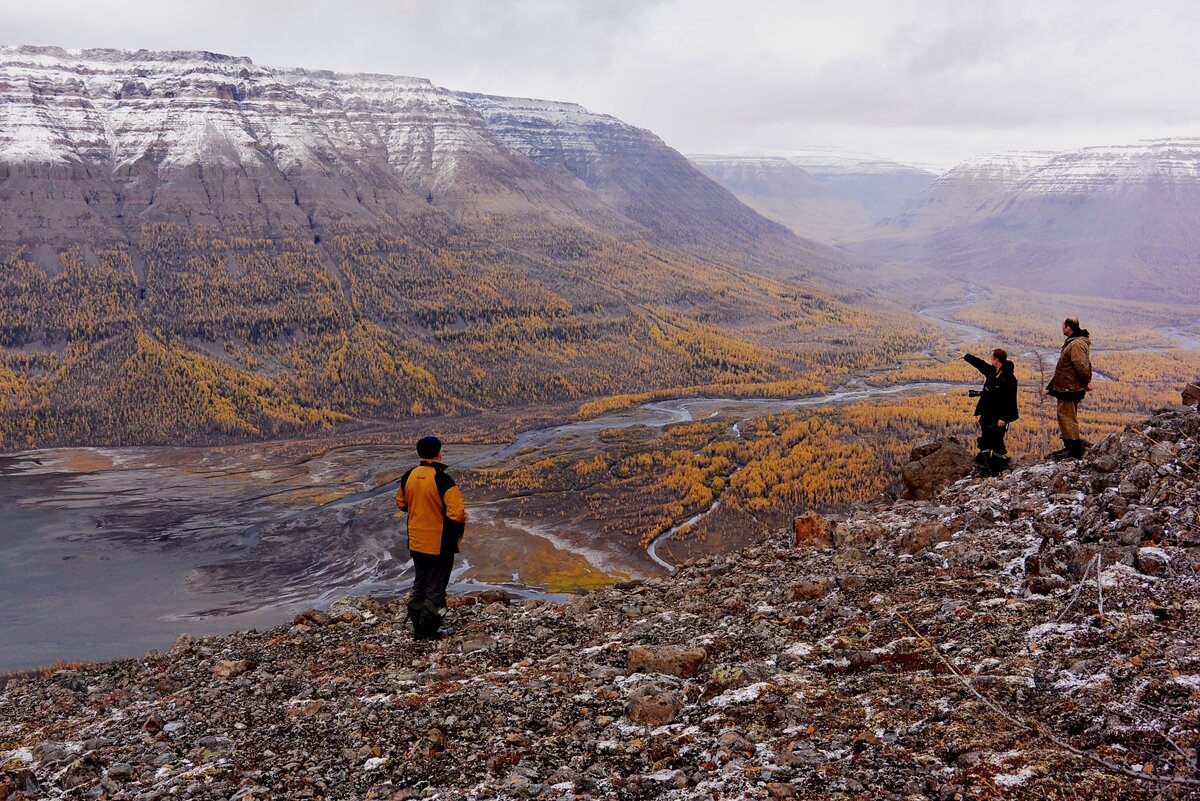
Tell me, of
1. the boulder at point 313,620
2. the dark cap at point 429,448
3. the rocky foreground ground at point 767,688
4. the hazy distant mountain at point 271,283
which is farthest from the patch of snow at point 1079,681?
the hazy distant mountain at point 271,283

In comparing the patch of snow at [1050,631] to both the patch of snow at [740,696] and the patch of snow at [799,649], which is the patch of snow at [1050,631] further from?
the patch of snow at [740,696]

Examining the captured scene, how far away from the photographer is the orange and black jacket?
10.5 metres

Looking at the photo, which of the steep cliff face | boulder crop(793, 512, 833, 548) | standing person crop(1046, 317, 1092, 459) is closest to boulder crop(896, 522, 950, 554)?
→ boulder crop(793, 512, 833, 548)

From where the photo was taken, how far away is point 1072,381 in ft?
43.2

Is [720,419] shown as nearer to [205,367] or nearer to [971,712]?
[205,367]

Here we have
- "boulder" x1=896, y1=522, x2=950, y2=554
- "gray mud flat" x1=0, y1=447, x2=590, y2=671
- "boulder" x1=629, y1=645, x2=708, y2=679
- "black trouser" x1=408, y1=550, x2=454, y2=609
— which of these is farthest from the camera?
"gray mud flat" x1=0, y1=447, x2=590, y2=671

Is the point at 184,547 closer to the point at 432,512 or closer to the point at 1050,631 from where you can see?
the point at 432,512

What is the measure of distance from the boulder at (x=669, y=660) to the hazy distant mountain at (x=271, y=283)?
8867cm

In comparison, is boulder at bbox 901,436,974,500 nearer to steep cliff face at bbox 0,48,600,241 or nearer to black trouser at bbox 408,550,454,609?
black trouser at bbox 408,550,454,609

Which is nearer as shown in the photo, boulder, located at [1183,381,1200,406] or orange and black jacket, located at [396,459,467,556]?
orange and black jacket, located at [396,459,467,556]

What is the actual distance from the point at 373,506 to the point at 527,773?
2220 inches

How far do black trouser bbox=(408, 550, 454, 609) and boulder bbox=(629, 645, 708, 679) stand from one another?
3.22 m

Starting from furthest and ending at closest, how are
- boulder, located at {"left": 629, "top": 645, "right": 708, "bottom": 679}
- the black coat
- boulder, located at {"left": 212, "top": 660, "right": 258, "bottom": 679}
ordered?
1. the black coat
2. boulder, located at {"left": 212, "top": 660, "right": 258, "bottom": 679}
3. boulder, located at {"left": 629, "top": 645, "right": 708, "bottom": 679}

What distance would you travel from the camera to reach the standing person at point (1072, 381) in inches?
512
